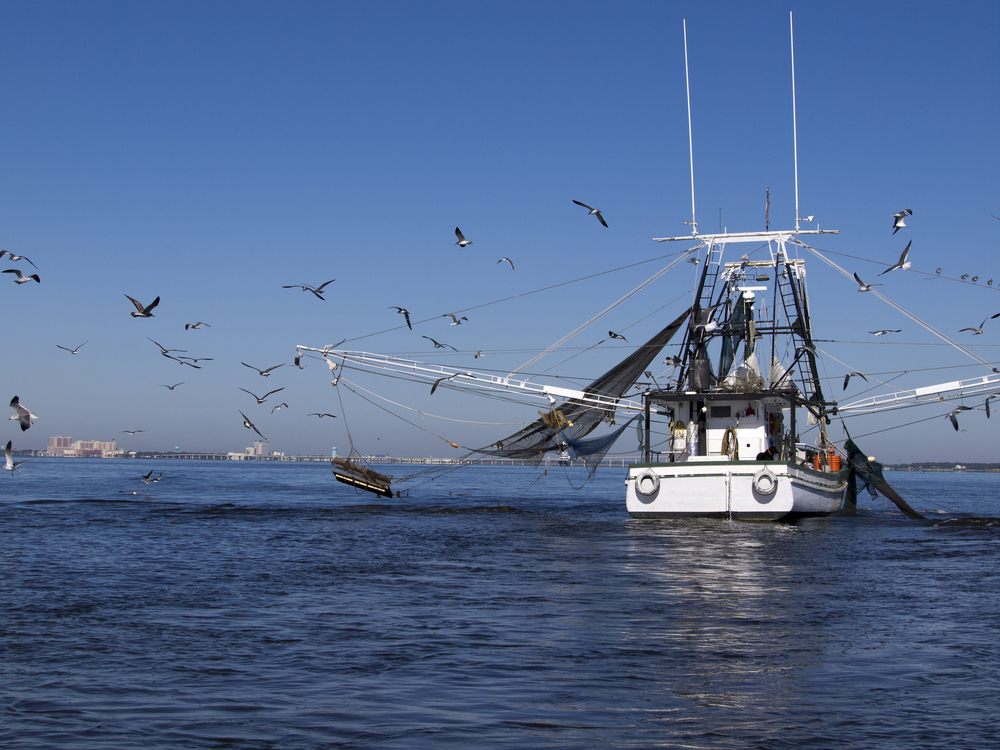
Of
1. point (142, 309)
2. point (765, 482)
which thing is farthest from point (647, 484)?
point (142, 309)

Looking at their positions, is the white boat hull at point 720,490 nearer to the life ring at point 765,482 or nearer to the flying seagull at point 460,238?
the life ring at point 765,482

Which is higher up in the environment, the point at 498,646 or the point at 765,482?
the point at 765,482

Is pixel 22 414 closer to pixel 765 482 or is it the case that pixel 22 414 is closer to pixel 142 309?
pixel 142 309

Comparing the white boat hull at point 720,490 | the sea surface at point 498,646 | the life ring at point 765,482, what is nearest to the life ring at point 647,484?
the white boat hull at point 720,490

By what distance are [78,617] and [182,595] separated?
7.51 ft

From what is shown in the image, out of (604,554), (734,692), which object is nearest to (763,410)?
(604,554)

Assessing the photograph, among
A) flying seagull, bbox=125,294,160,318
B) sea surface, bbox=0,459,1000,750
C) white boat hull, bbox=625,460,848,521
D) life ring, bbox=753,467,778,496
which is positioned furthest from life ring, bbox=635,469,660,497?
flying seagull, bbox=125,294,160,318

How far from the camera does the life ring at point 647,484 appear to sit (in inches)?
1137

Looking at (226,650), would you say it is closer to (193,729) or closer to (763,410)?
(193,729)

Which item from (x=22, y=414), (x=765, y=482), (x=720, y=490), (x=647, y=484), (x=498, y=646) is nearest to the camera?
(x=498, y=646)

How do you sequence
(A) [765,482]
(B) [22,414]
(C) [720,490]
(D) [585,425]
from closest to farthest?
(B) [22,414] → (A) [765,482] → (C) [720,490] → (D) [585,425]

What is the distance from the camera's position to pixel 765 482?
92.2 ft

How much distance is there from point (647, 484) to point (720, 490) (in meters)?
A: 2.33

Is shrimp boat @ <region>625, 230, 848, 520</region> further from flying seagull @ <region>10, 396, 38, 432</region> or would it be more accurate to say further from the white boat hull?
flying seagull @ <region>10, 396, 38, 432</region>
